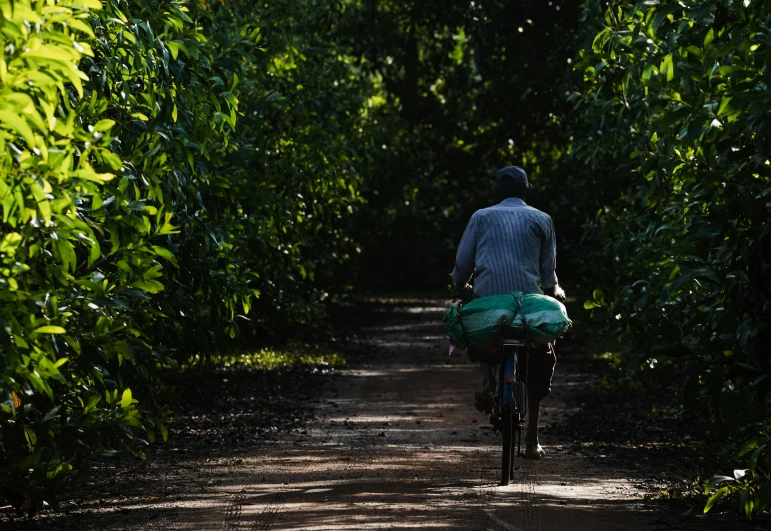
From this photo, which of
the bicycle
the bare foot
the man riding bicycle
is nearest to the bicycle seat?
the bicycle

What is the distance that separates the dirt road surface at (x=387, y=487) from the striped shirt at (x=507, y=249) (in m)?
1.33

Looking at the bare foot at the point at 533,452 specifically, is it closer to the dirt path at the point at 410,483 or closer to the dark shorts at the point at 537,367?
the dirt path at the point at 410,483

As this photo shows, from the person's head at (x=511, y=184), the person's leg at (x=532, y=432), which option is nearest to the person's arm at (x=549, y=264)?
the person's head at (x=511, y=184)

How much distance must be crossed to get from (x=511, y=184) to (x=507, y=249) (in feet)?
1.83

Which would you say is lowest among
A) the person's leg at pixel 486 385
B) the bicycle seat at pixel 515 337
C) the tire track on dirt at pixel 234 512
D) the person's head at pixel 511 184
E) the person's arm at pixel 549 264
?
the tire track on dirt at pixel 234 512

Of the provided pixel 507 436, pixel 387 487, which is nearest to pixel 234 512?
pixel 387 487

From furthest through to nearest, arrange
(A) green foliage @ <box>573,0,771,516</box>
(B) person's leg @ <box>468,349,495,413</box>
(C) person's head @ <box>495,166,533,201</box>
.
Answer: (C) person's head @ <box>495,166,533,201</box>
(B) person's leg @ <box>468,349,495,413</box>
(A) green foliage @ <box>573,0,771,516</box>

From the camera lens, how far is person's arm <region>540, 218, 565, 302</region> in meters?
8.82

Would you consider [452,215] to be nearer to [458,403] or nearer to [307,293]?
[307,293]

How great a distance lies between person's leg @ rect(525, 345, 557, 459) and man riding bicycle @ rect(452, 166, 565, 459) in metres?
0.02

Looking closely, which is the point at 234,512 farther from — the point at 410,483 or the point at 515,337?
the point at 515,337

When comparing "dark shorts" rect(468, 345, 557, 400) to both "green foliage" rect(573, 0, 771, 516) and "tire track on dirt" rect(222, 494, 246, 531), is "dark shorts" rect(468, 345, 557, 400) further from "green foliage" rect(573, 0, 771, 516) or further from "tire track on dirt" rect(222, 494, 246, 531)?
"tire track on dirt" rect(222, 494, 246, 531)

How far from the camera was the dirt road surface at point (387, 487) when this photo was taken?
7.25 meters

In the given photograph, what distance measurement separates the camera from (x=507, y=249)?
8.69 m
